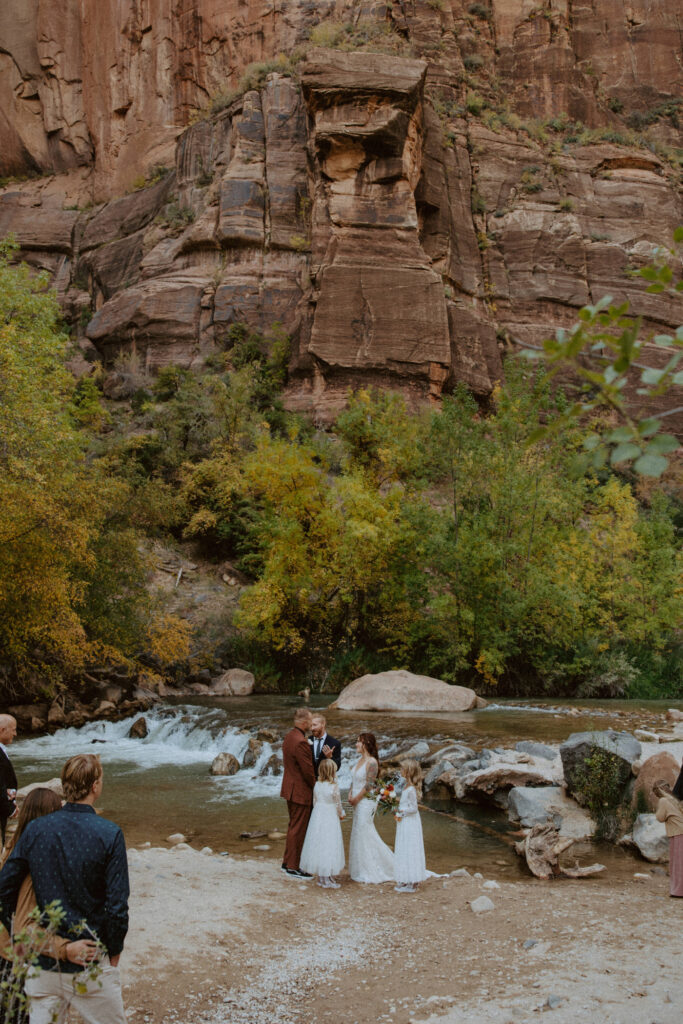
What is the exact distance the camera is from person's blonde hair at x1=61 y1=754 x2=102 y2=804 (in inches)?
133

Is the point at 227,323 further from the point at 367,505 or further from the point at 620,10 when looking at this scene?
the point at 620,10

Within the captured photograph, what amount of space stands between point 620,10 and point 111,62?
114 ft

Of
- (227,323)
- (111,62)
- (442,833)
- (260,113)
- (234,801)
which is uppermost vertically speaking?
(111,62)

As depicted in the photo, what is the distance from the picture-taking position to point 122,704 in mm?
19250

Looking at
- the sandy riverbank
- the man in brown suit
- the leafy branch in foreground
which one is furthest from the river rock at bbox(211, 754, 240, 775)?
the leafy branch in foreground

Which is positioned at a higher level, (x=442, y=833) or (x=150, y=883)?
(x=150, y=883)

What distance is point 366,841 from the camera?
7648 millimetres

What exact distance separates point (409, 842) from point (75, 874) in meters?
4.74

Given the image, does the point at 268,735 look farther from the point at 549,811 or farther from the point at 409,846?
the point at 409,846

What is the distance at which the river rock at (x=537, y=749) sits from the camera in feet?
39.2

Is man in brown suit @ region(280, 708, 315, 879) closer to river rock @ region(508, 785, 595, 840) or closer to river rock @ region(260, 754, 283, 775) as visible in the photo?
river rock @ region(508, 785, 595, 840)

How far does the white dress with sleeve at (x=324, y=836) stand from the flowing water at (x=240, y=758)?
1.45 meters

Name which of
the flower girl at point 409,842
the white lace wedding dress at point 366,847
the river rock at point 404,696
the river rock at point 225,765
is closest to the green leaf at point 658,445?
the flower girl at point 409,842

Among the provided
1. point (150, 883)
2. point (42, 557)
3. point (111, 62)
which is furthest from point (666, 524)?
point (111, 62)
